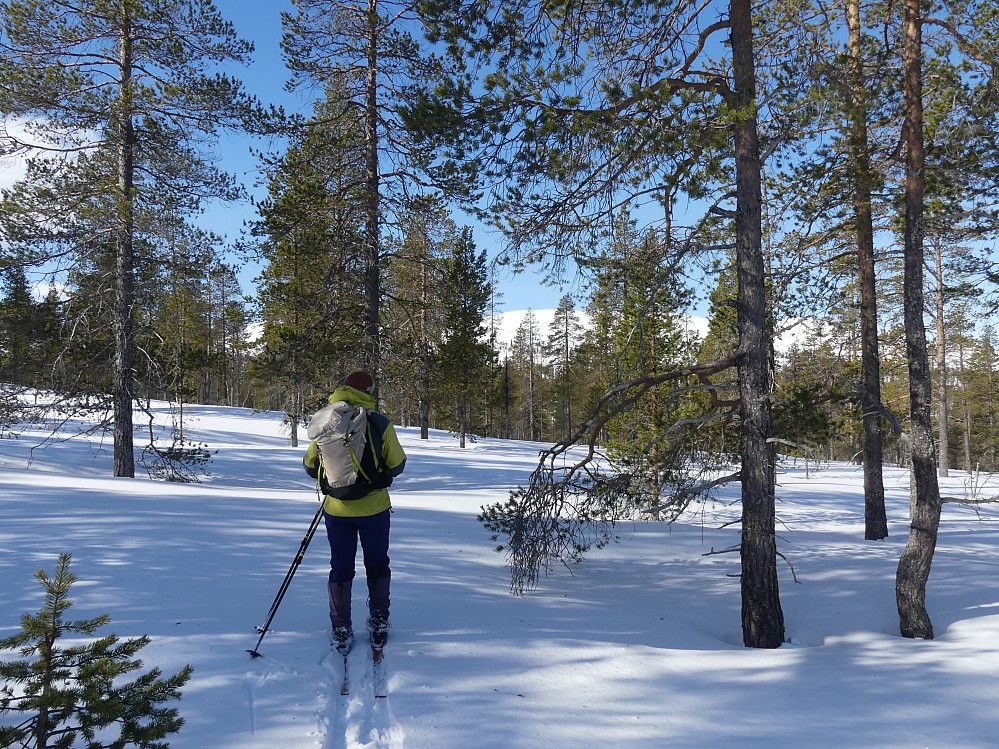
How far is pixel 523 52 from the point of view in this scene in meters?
5.23

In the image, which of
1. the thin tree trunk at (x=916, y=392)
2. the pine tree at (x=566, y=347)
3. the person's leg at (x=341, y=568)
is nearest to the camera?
the person's leg at (x=341, y=568)

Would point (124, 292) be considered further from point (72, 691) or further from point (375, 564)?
point (72, 691)

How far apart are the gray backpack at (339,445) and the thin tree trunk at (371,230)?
705 cm

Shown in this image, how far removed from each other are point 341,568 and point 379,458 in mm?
870

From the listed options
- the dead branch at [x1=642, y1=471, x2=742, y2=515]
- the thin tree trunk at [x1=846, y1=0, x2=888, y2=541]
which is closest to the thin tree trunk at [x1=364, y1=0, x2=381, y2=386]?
the dead branch at [x1=642, y1=471, x2=742, y2=515]

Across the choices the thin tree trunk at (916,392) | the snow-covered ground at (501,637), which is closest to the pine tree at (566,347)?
the snow-covered ground at (501,637)

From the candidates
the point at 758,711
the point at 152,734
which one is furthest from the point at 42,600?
the point at 758,711

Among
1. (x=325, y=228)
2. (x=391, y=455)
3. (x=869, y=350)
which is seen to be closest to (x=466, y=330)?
(x=325, y=228)

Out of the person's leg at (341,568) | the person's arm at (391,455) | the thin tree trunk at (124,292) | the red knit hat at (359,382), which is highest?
the thin tree trunk at (124,292)

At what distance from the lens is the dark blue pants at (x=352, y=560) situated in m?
4.17

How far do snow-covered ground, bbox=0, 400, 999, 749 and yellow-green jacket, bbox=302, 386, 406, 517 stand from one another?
989 mm

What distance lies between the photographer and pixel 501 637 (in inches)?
178

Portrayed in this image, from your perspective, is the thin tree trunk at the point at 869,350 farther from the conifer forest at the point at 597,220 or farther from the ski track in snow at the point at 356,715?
the ski track in snow at the point at 356,715

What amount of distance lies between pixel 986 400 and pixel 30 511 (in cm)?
4654
